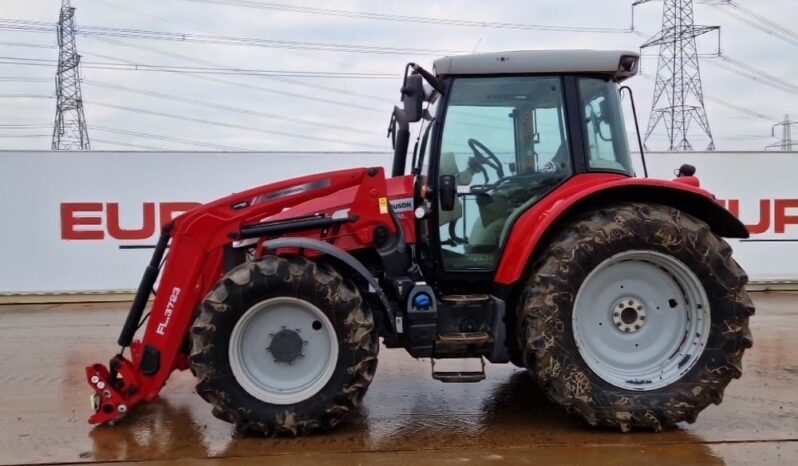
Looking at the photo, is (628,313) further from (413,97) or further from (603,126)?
(413,97)

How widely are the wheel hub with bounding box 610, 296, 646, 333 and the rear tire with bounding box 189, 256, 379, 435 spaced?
59.4 inches

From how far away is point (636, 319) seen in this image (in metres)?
4.19

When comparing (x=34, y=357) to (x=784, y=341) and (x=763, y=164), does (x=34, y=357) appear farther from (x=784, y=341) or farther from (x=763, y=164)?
(x=763, y=164)

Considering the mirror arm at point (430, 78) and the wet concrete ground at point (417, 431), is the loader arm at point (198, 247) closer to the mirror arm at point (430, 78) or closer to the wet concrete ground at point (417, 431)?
the wet concrete ground at point (417, 431)

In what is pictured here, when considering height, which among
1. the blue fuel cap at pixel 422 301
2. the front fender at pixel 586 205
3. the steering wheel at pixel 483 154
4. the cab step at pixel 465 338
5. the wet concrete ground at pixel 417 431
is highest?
the steering wheel at pixel 483 154

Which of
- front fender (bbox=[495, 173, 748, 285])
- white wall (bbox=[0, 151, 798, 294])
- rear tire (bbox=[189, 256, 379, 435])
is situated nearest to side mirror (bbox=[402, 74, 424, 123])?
front fender (bbox=[495, 173, 748, 285])

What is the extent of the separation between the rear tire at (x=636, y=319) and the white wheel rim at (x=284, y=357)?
1.20 meters

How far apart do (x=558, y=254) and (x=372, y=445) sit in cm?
155

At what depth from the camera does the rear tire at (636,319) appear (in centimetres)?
395

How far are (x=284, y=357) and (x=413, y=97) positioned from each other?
1.72m

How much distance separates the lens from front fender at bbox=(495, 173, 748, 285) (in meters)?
4.00

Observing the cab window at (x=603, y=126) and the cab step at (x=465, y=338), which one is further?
the cab window at (x=603, y=126)

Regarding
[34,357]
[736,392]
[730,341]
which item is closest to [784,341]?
[736,392]

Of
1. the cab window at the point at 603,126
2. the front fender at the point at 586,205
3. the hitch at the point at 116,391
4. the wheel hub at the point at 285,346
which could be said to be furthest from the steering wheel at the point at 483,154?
the hitch at the point at 116,391
